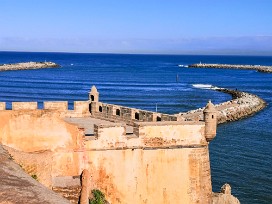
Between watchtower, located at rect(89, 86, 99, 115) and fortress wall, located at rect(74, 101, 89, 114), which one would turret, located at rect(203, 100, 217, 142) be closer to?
watchtower, located at rect(89, 86, 99, 115)

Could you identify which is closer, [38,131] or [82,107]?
[38,131]

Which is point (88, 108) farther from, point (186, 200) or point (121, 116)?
point (186, 200)

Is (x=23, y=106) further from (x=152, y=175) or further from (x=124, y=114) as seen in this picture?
(x=152, y=175)

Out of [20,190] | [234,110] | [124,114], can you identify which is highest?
[124,114]

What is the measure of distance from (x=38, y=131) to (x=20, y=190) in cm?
676

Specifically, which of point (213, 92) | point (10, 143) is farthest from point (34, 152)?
point (213, 92)

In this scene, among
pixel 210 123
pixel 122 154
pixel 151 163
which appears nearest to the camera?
pixel 122 154

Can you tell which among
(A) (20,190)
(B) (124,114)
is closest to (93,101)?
(B) (124,114)

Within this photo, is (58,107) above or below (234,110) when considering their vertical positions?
above

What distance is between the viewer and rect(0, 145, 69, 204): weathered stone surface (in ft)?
28.9

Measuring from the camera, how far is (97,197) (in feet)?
51.8

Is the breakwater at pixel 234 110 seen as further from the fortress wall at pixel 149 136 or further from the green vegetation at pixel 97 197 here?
the green vegetation at pixel 97 197

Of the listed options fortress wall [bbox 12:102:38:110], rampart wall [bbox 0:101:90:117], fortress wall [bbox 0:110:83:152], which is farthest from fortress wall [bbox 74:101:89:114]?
fortress wall [bbox 0:110:83:152]

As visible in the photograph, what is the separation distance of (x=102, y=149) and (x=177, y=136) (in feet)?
8.43
